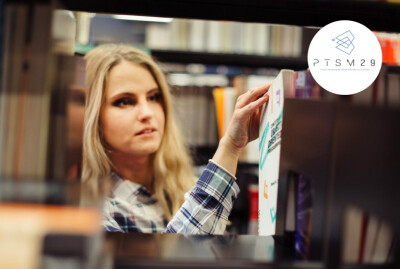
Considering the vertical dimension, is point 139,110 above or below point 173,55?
below

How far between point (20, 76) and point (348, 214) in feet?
1.36

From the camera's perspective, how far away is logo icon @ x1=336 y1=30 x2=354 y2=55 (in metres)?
0.69

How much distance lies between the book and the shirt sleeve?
172 millimetres

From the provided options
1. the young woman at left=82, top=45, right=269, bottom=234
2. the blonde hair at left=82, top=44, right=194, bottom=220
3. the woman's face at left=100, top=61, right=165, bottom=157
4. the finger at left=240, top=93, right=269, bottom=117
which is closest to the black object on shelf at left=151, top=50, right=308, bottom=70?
the blonde hair at left=82, top=44, right=194, bottom=220

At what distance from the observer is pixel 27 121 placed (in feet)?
1.71

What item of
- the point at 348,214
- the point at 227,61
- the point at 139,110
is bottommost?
the point at 348,214

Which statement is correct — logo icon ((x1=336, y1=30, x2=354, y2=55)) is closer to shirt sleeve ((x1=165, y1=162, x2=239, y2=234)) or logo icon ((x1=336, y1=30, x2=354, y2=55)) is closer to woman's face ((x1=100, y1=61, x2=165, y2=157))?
shirt sleeve ((x1=165, y1=162, x2=239, y2=234))

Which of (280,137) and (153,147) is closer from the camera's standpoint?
(280,137)

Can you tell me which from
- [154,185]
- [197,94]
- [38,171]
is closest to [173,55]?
[197,94]

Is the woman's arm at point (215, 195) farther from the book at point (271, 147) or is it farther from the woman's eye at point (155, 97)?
the woman's eye at point (155, 97)

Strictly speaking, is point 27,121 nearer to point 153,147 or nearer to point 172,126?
point 153,147

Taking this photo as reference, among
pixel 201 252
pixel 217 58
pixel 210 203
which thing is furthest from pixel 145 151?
pixel 217 58

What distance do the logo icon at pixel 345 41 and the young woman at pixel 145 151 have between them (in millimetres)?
203

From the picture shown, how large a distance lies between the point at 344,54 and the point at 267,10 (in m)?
0.13
